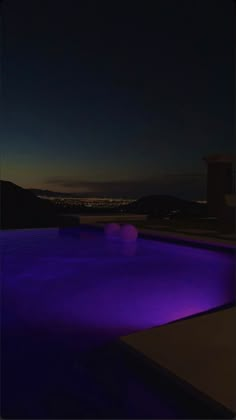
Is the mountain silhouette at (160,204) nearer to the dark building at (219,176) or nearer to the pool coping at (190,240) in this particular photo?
the dark building at (219,176)

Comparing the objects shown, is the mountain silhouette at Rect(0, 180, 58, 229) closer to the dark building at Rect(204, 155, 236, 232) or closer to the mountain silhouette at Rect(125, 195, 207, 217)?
the mountain silhouette at Rect(125, 195, 207, 217)

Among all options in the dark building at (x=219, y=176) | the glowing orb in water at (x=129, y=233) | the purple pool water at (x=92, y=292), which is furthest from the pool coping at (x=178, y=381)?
the dark building at (x=219, y=176)

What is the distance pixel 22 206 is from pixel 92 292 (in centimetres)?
1228

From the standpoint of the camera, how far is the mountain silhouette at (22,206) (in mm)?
14430

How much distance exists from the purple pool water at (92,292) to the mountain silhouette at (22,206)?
6906 mm

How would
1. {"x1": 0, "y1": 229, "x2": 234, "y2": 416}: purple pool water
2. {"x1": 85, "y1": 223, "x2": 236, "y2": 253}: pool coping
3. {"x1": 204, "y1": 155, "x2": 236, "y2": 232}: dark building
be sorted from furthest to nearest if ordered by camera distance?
{"x1": 204, "y1": 155, "x2": 236, "y2": 232}: dark building
{"x1": 85, "y1": 223, "x2": 236, "y2": 253}: pool coping
{"x1": 0, "y1": 229, "x2": 234, "y2": 416}: purple pool water

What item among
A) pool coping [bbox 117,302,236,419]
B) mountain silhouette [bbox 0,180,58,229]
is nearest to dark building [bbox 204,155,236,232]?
mountain silhouette [bbox 0,180,58,229]

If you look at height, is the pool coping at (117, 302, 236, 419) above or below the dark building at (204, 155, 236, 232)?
below

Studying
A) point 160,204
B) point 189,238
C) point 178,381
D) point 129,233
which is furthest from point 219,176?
point 178,381

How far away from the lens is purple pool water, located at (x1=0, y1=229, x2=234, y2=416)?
276 cm

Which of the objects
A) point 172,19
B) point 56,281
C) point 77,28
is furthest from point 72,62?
point 56,281

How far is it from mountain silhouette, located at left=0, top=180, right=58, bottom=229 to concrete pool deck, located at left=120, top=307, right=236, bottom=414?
11715 mm

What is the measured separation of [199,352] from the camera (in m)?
2.15

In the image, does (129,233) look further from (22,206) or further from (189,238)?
(22,206)
